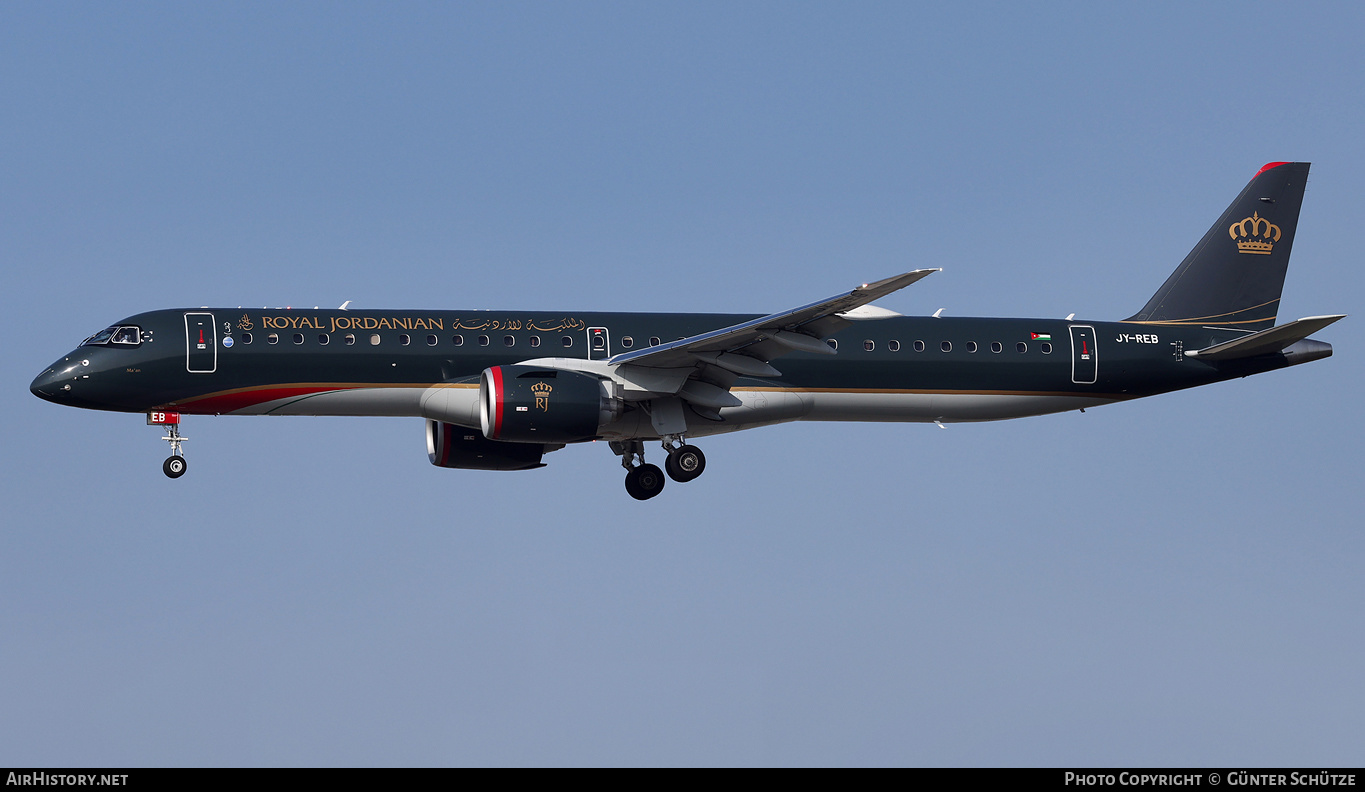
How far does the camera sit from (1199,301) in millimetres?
49062

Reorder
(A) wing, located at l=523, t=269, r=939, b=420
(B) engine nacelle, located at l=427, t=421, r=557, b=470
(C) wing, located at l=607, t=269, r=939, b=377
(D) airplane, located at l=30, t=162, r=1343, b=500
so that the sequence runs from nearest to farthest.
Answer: (C) wing, located at l=607, t=269, r=939, b=377 → (A) wing, located at l=523, t=269, r=939, b=420 → (D) airplane, located at l=30, t=162, r=1343, b=500 → (B) engine nacelle, located at l=427, t=421, r=557, b=470

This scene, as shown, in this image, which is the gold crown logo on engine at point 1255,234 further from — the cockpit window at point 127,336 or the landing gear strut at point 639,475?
the cockpit window at point 127,336

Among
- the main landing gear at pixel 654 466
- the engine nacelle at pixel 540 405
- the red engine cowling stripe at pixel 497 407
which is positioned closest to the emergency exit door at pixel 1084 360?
the main landing gear at pixel 654 466

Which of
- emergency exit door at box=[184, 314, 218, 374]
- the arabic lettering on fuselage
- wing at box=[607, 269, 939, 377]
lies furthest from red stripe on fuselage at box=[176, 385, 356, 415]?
wing at box=[607, 269, 939, 377]

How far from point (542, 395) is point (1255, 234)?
2292 centimetres

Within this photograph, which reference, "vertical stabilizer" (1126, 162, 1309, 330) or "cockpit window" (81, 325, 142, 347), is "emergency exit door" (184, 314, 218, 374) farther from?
"vertical stabilizer" (1126, 162, 1309, 330)

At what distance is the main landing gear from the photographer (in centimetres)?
4409

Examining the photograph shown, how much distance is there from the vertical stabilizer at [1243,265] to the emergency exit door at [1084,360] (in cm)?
338

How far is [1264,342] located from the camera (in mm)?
45844

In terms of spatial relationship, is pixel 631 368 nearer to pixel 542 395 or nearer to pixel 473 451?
pixel 542 395

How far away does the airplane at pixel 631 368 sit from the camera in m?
41.5

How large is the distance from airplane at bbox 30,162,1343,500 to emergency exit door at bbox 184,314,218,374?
0.04 metres

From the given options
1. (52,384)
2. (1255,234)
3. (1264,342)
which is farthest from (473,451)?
(1255,234)
